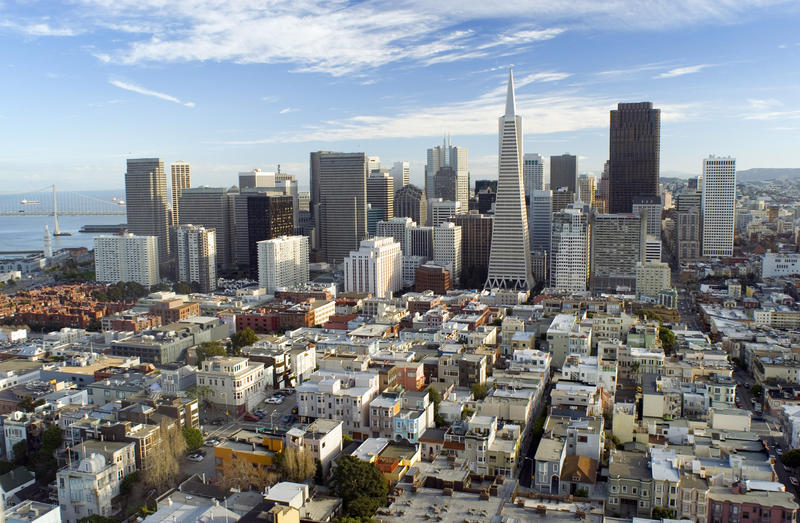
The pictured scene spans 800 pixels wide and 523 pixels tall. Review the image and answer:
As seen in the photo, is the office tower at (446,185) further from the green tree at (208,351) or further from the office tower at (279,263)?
the green tree at (208,351)

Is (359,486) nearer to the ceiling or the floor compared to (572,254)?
nearer to the floor

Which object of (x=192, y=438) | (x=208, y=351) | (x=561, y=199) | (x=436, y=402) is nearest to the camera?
(x=192, y=438)

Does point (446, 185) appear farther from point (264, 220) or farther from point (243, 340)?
point (243, 340)

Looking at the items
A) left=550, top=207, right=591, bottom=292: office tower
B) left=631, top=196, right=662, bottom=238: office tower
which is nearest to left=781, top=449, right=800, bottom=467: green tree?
left=550, top=207, right=591, bottom=292: office tower

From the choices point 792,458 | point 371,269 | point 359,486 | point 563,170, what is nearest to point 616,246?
point 371,269

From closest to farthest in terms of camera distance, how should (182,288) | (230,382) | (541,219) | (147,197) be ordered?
(230,382)
(182,288)
(541,219)
(147,197)

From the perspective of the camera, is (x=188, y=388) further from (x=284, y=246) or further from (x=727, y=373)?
(x=284, y=246)

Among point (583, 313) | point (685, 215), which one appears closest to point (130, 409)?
point (583, 313)
